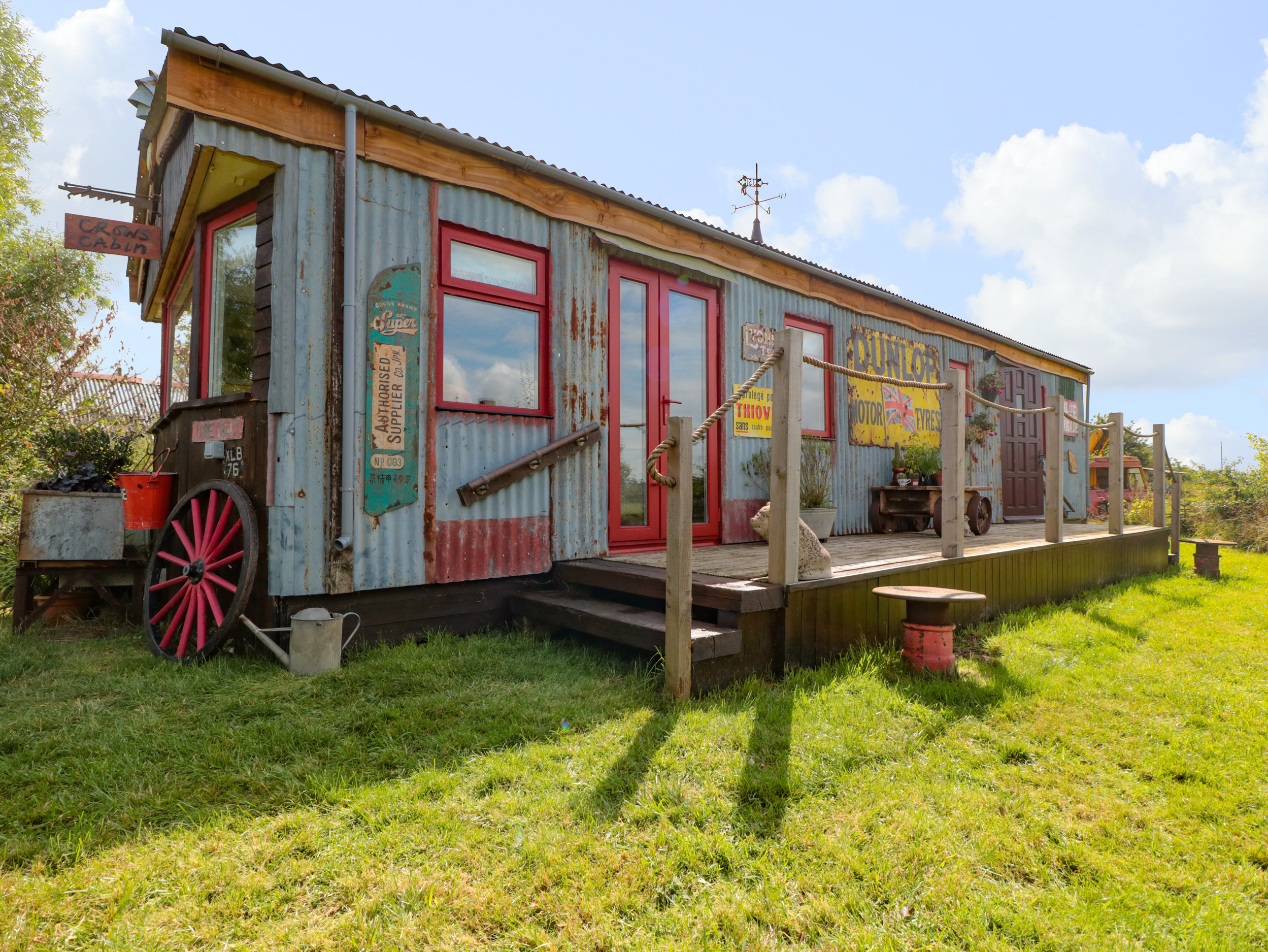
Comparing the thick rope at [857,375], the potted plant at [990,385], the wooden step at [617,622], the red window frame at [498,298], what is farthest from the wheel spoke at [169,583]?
the potted plant at [990,385]

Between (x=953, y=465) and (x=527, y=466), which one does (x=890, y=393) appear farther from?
(x=527, y=466)

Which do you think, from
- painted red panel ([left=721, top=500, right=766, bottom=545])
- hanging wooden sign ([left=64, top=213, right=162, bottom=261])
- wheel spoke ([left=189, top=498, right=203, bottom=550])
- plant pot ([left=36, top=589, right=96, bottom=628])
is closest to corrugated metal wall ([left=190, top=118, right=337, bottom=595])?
wheel spoke ([left=189, top=498, right=203, bottom=550])

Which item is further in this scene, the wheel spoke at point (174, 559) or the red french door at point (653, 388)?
the red french door at point (653, 388)

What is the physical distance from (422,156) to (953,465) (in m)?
4.25

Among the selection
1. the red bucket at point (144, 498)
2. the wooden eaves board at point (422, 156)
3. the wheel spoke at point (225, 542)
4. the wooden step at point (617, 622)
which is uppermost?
the wooden eaves board at point (422, 156)

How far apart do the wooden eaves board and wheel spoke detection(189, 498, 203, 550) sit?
2.41 meters

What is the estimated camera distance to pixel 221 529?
13.9 ft

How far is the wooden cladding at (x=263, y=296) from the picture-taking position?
4039 mm

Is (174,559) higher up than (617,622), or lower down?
higher up

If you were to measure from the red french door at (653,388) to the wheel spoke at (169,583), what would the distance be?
9.57ft

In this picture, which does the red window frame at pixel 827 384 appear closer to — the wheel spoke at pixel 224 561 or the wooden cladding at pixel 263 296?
the wooden cladding at pixel 263 296

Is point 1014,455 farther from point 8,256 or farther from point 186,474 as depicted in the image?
point 8,256

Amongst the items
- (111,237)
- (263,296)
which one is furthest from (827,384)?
(111,237)

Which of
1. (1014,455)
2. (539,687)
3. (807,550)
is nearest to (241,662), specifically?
(539,687)
